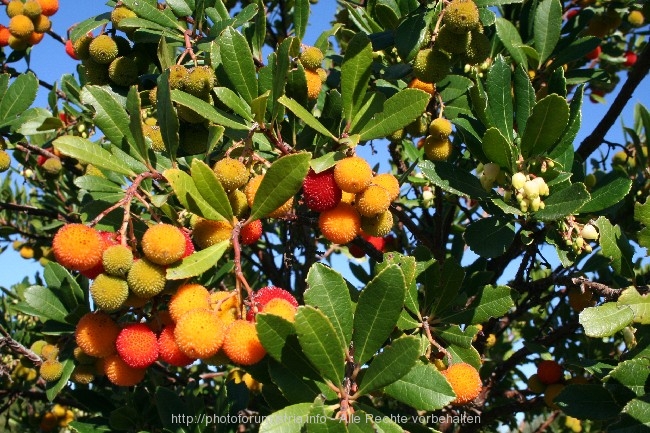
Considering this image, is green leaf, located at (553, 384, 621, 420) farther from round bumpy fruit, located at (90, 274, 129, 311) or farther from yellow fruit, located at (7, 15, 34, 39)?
yellow fruit, located at (7, 15, 34, 39)

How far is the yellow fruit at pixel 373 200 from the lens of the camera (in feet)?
4.01

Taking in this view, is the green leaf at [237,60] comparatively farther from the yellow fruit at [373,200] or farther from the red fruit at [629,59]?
the red fruit at [629,59]

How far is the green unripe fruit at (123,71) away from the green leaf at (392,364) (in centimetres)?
109

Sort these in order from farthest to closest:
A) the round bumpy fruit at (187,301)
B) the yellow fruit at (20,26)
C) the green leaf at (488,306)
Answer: the yellow fruit at (20,26) < the green leaf at (488,306) < the round bumpy fruit at (187,301)

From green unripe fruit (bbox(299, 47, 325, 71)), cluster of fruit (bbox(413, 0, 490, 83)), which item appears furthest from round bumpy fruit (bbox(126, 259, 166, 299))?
cluster of fruit (bbox(413, 0, 490, 83))

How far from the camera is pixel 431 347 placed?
1.48 metres

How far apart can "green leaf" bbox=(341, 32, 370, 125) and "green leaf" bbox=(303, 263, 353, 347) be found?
15.6 inches

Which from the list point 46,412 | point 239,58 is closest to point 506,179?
point 239,58

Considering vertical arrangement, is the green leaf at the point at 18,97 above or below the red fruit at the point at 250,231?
above

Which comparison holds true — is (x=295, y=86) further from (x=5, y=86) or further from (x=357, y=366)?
(x=5, y=86)

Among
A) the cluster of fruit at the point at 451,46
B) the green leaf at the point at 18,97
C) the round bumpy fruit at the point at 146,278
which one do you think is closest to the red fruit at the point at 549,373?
the cluster of fruit at the point at 451,46

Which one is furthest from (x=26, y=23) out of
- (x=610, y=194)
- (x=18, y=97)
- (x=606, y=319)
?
(x=606, y=319)

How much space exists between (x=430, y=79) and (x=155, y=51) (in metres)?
0.82

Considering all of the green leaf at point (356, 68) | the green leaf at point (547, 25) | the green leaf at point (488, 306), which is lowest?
the green leaf at point (488, 306)
